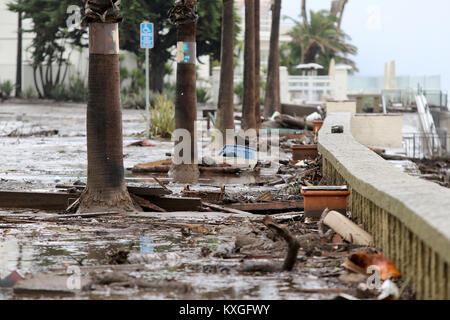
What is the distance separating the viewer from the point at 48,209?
35.4ft

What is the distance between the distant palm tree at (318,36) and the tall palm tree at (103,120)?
65.3 meters

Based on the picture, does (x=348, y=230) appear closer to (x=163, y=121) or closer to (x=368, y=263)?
(x=368, y=263)

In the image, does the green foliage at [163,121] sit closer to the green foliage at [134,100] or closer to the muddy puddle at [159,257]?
the muddy puddle at [159,257]

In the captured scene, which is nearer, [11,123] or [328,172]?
[328,172]

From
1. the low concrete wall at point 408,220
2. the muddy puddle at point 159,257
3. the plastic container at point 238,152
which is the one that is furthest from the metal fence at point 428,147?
the low concrete wall at point 408,220

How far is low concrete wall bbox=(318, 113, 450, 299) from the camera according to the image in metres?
4.80

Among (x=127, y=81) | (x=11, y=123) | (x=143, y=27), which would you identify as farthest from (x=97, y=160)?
(x=127, y=81)

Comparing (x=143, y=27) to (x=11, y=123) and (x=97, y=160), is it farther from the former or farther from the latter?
(x=97, y=160)

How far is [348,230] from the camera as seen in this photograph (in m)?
7.39

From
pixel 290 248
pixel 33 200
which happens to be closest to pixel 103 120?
pixel 33 200

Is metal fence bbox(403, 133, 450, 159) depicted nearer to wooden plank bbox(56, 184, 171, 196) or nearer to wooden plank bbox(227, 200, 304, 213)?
wooden plank bbox(227, 200, 304, 213)

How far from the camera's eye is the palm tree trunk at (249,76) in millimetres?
25328

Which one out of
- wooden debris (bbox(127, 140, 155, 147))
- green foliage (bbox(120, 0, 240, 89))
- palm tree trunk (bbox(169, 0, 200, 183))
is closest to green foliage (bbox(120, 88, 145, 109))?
green foliage (bbox(120, 0, 240, 89))
